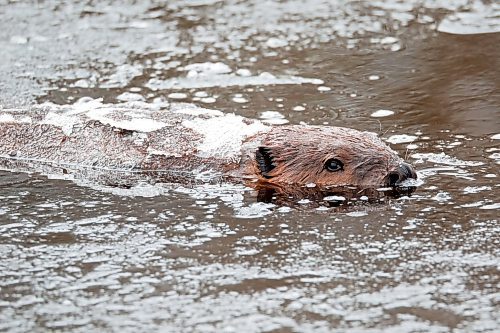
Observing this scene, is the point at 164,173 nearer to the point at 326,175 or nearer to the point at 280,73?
the point at 326,175

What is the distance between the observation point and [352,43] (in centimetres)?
881

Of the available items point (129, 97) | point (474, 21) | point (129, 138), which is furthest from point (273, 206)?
point (474, 21)

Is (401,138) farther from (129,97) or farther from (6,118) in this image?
(6,118)

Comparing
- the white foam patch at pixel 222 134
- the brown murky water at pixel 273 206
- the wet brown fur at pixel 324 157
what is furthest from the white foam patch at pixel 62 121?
the wet brown fur at pixel 324 157

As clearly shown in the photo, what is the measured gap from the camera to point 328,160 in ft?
19.1

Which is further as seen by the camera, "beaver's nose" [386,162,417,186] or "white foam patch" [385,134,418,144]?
"white foam patch" [385,134,418,144]

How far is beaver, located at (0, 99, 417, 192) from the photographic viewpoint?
5820 millimetres

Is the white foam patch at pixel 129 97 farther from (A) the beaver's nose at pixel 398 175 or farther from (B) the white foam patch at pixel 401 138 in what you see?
(A) the beaver's nose at pixel 398 175

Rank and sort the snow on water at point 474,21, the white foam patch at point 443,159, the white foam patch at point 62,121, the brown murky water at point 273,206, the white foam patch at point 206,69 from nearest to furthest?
the brown murky water at point 273,206, the white foam patch at point 443,159, the white foam patch at point 62,121, the white foam patch at point 206,69, the snow on water at point 474,21

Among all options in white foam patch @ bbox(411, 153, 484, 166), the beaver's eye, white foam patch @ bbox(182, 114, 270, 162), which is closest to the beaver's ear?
white foam patch @ bbox(182, 114, 270, 162)

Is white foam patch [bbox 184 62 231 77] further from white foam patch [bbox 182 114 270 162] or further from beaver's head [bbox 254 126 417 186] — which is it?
beaver's head [bbox 254 126 417 186]

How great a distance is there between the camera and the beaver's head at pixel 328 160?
576 centimetres

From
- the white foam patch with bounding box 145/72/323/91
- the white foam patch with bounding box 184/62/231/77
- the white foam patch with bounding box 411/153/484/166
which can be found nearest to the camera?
the white foam patch with bounding box 411/153/484/166

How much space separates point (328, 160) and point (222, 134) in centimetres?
72
